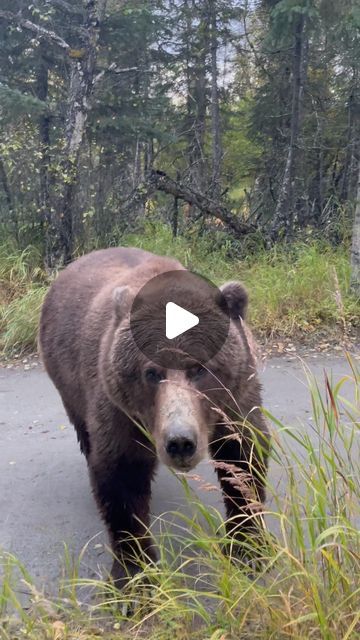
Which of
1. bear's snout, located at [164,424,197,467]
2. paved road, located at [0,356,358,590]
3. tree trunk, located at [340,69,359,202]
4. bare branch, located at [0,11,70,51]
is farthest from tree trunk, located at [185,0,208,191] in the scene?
bear's snout, located at [164,424,197,467]

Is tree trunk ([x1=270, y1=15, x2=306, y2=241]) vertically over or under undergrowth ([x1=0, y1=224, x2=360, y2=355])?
over

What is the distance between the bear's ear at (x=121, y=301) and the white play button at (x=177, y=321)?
296 mm

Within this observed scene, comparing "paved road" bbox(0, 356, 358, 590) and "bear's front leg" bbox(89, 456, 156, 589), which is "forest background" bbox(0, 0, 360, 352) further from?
"bear's front leg" bbox(89, 456, 156, 589)

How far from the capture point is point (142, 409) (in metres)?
2.53

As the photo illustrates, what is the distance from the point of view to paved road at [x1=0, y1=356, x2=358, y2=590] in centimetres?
321

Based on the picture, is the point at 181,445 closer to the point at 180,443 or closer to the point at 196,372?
the point at 180,443

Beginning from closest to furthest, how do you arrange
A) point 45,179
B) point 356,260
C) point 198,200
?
point 356,260
point 45,179
point 198,200

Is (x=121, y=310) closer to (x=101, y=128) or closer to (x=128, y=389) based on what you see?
(x=128, y=389)

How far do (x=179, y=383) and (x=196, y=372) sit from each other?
9 cm

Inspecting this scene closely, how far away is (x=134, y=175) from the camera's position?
10.3 meters

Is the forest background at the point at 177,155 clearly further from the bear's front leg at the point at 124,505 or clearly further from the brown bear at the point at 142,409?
the bear's front leg at the point at 124,505

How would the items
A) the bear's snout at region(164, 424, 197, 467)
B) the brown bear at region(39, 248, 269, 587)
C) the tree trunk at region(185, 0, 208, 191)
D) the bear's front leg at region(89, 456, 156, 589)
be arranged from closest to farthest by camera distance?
the bear's snout at region(164, 424, 197, 467) < the brown bear at region(39, 248, 269, 587) < the bear's front leg at region(89, 456, 156, 589) < the tree trunk at region(185, 0, 208, 191)
